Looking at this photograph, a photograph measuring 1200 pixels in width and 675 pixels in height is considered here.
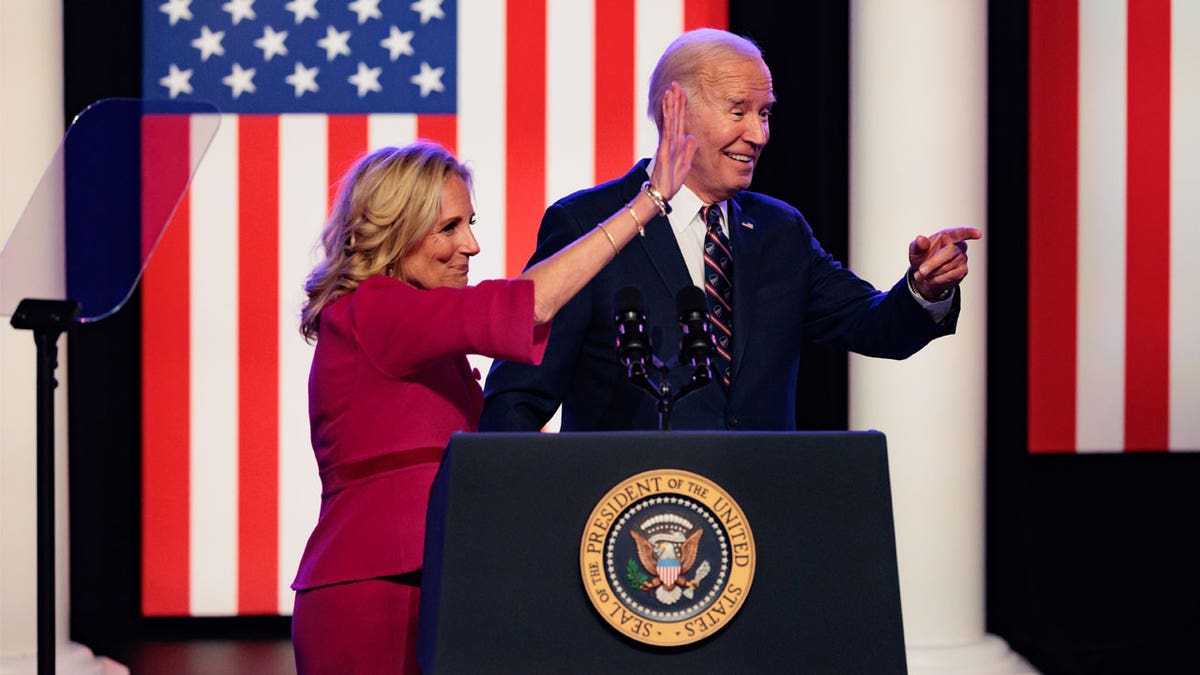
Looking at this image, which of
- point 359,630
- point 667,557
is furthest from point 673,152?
point 359,630

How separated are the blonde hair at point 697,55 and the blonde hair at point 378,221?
0.46m

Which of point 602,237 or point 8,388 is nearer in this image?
point 602,237

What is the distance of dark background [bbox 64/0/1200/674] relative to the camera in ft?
11.7

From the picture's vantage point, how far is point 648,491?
1.25m

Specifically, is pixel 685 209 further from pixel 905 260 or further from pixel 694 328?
pixel 905 260

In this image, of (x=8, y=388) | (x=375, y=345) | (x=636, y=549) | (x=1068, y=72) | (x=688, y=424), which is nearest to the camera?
(x=636, y=549)

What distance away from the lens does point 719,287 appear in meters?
1.94

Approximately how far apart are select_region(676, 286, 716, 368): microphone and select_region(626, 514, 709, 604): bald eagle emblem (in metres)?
0.19

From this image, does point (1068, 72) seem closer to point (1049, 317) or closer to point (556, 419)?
point (1049, 317)

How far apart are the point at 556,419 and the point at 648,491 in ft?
8.12

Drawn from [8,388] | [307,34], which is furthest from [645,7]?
[8,388]

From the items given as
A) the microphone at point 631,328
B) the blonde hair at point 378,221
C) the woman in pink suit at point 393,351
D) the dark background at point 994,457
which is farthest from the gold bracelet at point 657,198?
the dark background at point 994,457

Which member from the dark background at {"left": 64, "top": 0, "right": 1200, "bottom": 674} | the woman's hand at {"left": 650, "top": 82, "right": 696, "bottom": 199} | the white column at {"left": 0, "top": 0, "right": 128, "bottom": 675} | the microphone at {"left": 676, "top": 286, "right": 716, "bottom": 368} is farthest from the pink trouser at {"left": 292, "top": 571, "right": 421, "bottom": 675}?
the dark background at {"left": 64, "top": 0, "right": 1200, "bottom": 674}

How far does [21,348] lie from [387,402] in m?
1.96
